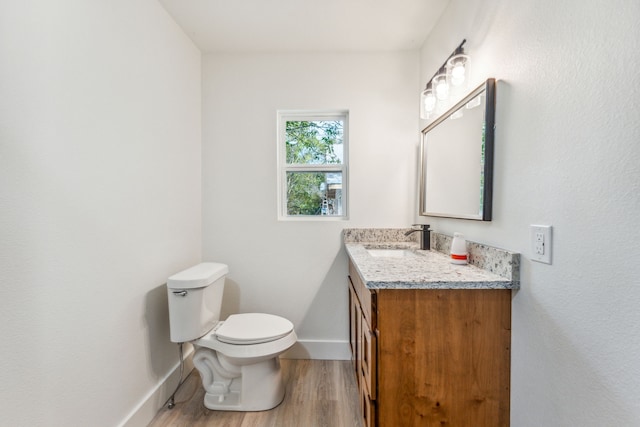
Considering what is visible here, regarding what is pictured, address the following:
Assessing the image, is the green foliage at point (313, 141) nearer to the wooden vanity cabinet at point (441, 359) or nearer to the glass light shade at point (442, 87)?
the glass light shade at point (442, 87)

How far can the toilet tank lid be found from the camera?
1589 millimetres

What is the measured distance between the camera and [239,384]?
1.69 meters

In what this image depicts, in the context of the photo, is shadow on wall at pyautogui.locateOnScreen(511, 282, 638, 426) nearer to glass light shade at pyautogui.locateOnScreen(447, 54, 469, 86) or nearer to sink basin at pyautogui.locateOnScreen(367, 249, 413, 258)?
sink basin at pyautogui.locateOnScreen(367, 249, 413, 258)

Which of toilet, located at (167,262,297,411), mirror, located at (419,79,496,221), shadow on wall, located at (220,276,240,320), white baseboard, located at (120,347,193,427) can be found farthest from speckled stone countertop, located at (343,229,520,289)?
white baseboard, located at (120,347,193,427)

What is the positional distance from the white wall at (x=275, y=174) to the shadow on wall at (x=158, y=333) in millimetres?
515

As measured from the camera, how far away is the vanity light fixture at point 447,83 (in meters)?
1.42

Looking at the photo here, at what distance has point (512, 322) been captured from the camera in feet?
3.58

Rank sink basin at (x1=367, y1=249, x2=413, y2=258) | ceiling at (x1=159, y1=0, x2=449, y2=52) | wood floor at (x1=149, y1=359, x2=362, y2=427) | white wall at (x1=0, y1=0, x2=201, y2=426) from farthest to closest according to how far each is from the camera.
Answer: sink basin at (x1=367, y1=249, x2=413, y2=258), ceiling at (x1=159, y1=0, x2=449, y2=52), wood floor at (x1=149, y1=359, x2=362, y2=427), white wall at (x1=0, y1=0, x2=201, y2=426)

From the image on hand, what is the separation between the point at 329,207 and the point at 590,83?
1687 millimetres

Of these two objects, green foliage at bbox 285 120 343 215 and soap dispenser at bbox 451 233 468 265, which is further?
green foliage at bbox 285 120 343 215

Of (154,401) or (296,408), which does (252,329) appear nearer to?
(296,408)

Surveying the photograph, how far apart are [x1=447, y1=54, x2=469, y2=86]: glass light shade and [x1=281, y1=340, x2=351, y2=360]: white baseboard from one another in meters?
1.85

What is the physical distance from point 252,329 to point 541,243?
144 centimetres

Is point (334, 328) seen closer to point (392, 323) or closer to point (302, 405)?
point (302, 405)
